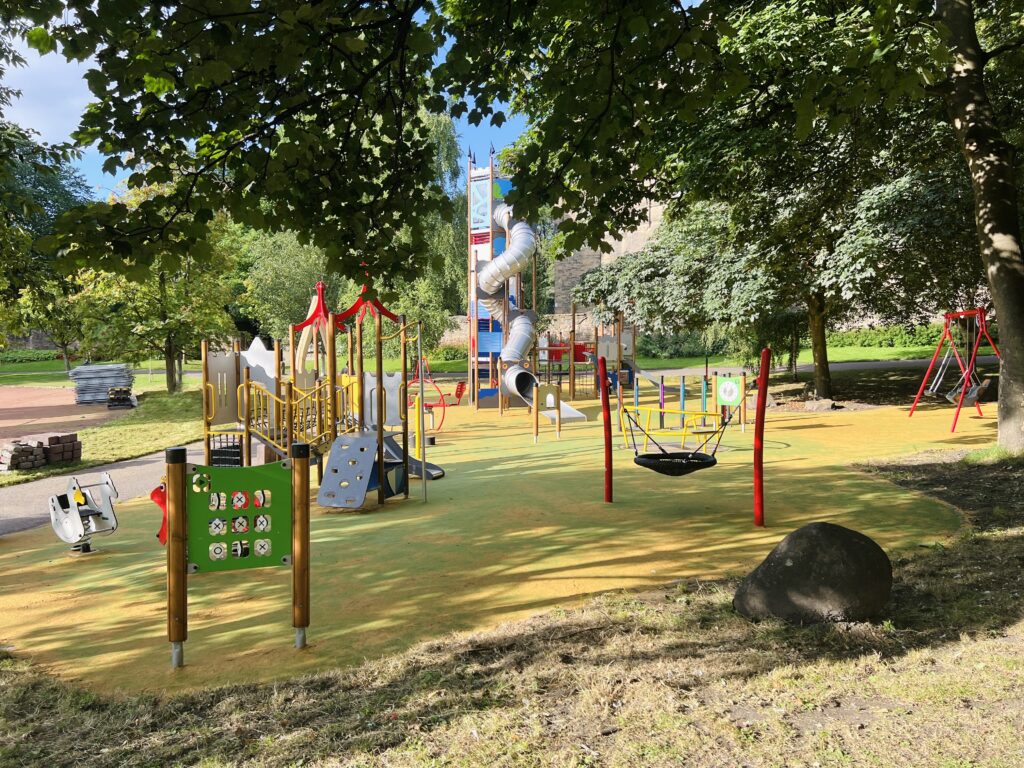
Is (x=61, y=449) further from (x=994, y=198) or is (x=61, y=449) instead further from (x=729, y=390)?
(x=994, y=198)

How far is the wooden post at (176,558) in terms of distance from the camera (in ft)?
14.9

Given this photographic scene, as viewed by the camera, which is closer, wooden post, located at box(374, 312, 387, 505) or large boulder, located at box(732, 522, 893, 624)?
large boulder, located at box(732, 522, 893, 624)

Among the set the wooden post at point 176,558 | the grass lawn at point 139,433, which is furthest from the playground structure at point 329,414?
the wooden post at point 176,558

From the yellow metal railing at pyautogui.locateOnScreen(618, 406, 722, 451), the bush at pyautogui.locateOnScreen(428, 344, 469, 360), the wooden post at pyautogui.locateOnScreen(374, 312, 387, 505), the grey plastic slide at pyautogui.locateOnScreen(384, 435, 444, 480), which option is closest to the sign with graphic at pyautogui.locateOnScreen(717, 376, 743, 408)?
the yellow metal railing at pyautogui.locateOnScreen(618, 406, 722, 451)

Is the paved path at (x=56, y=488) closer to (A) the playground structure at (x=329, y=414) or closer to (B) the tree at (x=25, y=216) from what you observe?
(A) the playground structure at (x=329, y=414)

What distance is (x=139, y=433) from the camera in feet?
58.7

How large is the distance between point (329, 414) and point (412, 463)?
1.54m

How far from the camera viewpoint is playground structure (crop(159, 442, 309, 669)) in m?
4.65

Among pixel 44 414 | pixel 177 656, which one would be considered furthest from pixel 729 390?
pixel 44 414

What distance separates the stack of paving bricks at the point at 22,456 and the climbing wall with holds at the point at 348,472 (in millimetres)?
6761

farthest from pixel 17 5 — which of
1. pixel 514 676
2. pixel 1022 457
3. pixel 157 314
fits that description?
pixel 157 314

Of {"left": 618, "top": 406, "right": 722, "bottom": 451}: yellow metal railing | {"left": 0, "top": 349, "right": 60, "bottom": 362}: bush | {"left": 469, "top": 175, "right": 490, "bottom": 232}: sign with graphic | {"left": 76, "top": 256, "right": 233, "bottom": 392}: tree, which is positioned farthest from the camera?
{"left": 0, "top": 349, "right": 60, "bottom": 362}: bush

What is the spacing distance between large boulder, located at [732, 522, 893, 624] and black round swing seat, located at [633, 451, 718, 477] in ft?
10.0

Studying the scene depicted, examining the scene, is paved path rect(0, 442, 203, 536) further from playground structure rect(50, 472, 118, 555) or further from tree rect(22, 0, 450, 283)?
tree rect(22, 0, 450, 283)
